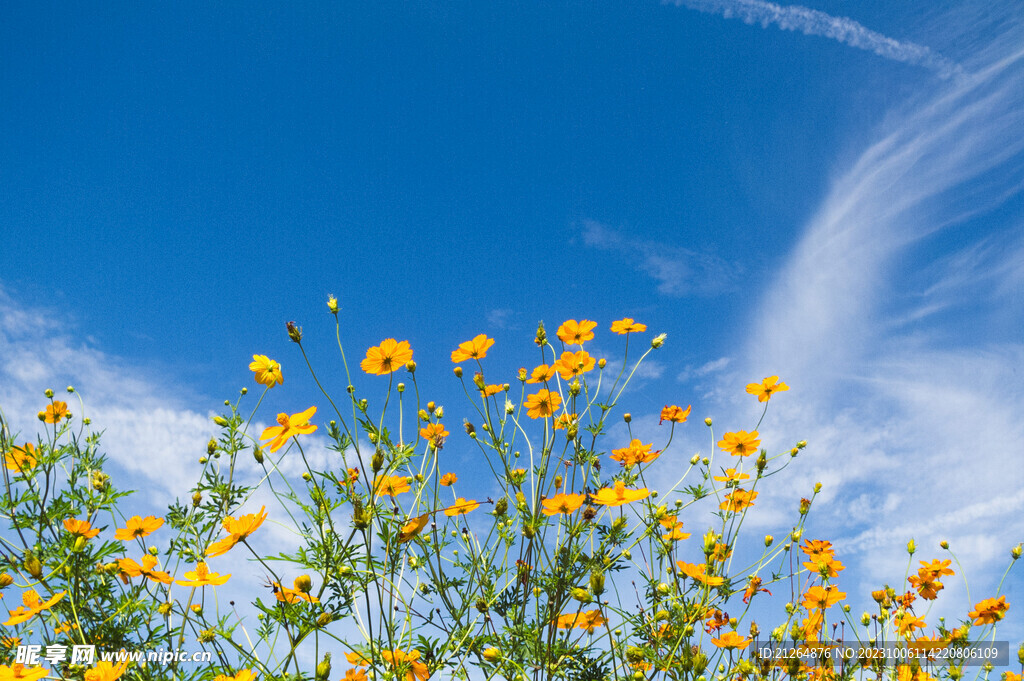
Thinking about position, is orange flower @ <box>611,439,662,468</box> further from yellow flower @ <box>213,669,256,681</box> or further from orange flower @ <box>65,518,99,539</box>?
orange flower @ <box>65,518,99,539</box>

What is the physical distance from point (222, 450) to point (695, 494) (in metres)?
2.08

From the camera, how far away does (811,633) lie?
261 centimetres

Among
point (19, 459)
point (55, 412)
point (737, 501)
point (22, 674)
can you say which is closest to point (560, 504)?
point (737, 501)

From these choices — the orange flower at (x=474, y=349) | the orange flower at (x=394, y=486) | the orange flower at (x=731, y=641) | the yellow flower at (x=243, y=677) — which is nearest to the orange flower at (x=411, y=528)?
the orange flower at (x=394, y=486)

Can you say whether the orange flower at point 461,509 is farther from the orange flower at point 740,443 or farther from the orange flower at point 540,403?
the orange flower at point 740,443

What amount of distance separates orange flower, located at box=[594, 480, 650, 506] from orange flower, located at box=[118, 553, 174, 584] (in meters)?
1.68

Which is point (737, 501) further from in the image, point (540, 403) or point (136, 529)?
point (136, 529)

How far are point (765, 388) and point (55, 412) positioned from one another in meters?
3.48

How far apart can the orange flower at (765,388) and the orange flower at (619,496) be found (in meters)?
0.99

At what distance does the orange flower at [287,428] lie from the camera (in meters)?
1.88

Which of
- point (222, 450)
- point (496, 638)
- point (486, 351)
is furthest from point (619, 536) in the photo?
point (222, 450)

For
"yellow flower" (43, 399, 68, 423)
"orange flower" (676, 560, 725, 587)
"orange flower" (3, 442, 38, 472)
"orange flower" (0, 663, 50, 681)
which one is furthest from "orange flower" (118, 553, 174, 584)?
"orange flower" (676, 560, 725, 587)

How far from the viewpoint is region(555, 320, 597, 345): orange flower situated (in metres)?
2.62

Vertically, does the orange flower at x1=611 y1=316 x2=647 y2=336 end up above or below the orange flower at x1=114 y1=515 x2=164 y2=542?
above
